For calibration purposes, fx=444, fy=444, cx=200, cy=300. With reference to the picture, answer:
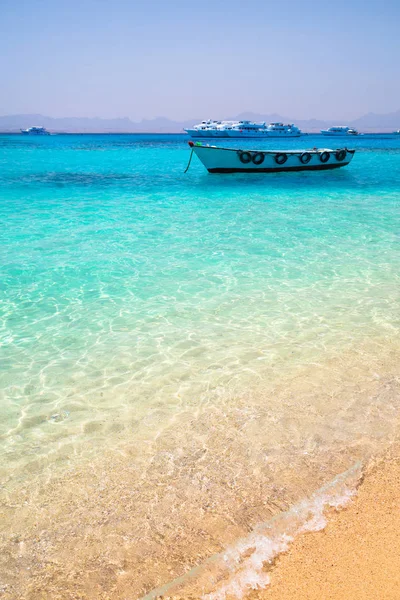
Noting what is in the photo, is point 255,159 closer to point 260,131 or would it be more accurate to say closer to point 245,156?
point 245,156

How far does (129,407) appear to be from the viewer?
492 cm

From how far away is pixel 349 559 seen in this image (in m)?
2.92

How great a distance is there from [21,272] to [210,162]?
18948mm

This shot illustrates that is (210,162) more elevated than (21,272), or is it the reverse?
(210,162)

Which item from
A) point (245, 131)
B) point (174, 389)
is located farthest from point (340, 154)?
point (245, 131)

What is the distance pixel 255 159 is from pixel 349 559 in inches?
999

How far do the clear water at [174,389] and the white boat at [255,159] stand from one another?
1470cm

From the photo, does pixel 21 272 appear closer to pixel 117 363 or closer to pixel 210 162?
pixel 117 363

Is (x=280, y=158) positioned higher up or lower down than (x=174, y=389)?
higher up

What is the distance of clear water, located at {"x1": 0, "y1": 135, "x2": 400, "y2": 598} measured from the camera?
10.9ft

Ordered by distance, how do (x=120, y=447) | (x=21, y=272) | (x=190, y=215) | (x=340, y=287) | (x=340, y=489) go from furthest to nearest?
(x=190, y=215) < (x=21, y=272) < (x=340, y=287) < (x=120, y=447) < (x=340, y=489)

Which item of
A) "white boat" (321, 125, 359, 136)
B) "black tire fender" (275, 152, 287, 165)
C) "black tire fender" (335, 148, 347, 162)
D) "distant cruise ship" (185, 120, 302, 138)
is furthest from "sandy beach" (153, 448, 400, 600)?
"white boat" (321, 125, 359, 136)

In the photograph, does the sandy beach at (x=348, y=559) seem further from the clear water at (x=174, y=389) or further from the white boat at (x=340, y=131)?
the white boat at (x=340, y=131)

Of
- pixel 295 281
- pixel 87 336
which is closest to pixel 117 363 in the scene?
pixel 87 336
